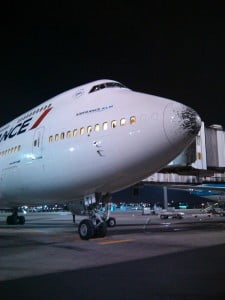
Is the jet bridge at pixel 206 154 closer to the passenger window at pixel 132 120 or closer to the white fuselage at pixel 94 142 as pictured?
the white fuselage at pixel 94 142

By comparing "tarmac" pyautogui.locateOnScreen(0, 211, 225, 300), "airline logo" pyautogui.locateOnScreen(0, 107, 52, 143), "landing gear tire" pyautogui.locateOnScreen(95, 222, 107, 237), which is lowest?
"tarmac" pyautogui.locateOnScreen(0, 211, 225, 300)

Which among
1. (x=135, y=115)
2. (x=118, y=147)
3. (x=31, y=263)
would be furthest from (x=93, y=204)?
(x=31, y=263)

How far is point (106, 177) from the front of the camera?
46.0 feet

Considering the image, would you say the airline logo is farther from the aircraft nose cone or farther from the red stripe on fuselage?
the aircraft nose cone

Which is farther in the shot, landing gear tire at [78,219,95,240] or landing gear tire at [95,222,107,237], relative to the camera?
landing gear tire at [95,222,107,237]

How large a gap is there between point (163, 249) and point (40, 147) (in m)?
6.90

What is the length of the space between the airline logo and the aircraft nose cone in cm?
651

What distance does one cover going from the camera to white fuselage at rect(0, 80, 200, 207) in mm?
13000

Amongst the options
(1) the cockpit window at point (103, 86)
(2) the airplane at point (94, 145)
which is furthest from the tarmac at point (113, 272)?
(1) the cockpit window at point (103, 86)

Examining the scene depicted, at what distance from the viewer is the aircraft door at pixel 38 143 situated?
1628cm

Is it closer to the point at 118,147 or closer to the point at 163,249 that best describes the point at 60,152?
the point at 118,147

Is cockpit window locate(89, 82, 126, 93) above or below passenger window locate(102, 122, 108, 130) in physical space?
above

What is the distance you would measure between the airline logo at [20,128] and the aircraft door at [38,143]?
1.99 feet

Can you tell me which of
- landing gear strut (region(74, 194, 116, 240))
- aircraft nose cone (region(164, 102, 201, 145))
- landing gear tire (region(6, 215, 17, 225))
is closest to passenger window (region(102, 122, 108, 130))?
aircraft nose cone (region(164, 102, 201, 145))
